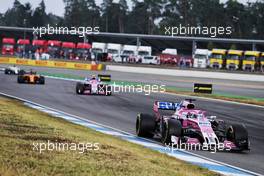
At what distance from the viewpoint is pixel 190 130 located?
452 inches

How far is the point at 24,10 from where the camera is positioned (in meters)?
111

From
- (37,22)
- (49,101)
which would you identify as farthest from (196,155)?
(37,22)

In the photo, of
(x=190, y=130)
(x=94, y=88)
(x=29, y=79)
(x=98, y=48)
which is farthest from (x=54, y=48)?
(x=190, y=130)

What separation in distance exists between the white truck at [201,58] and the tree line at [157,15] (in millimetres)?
23163

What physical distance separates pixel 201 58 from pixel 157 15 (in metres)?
32.4

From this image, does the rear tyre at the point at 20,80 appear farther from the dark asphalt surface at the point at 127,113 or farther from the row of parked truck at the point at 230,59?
the row of parked truck at the point at 230,59

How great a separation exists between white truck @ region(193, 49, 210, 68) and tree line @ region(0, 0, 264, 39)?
2316 centimetres

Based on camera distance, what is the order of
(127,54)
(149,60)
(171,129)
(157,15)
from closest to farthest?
(171,129)
(149,60)
(127,54)
(157,15)

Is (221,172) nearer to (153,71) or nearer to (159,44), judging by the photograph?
(153,71)

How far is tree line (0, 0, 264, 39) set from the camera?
85.7 metres

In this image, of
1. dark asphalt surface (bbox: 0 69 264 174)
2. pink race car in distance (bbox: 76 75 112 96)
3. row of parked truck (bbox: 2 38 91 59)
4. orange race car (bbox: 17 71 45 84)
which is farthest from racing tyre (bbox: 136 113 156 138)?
row of parked truck (bbox: 2 38 91 59)

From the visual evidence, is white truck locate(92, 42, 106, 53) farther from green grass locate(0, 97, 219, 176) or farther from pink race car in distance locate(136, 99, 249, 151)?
green grass locate(0, 97, 219, 176)

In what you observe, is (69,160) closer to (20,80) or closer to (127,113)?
(127,113)

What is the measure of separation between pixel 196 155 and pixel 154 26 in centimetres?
8935
